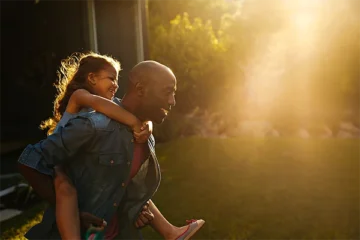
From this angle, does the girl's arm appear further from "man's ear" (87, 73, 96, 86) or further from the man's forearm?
"man's ear" (87, 73, 96, 86)

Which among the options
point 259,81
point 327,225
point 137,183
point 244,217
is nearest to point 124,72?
point 244,217

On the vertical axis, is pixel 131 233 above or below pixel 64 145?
below

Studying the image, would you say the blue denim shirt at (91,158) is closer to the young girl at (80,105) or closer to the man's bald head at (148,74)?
the young girl at (80,105)

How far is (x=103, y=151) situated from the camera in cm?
245

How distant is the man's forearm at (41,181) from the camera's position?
7.91ft

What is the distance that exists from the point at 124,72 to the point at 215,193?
11.6 feet

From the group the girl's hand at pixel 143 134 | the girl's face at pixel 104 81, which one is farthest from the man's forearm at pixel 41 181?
the girl's face at pixel 104 81

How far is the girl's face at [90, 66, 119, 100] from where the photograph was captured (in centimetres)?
338

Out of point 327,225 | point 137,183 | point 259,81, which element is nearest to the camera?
point 137,183

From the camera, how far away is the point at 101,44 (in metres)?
9.64

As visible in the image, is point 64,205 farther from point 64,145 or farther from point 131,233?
point 131,233

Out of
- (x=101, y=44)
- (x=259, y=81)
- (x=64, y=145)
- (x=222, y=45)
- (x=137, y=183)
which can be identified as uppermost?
(x=64, y=145)

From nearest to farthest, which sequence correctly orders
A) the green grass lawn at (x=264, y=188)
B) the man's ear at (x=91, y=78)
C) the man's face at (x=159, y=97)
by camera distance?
the man's face at (x=159, y=97) → the man's ear at (x=91, y=78) → the green grass lawn at (x=264, y=188)

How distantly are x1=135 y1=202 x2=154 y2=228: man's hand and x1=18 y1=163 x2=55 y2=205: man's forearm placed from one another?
1.52 feet
